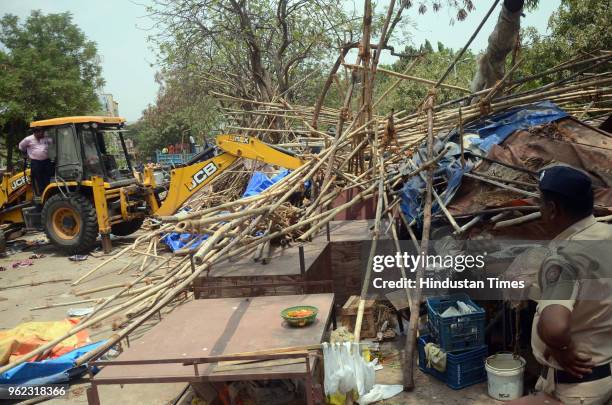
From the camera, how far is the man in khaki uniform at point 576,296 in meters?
1.74

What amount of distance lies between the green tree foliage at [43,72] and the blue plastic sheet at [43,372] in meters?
15.0

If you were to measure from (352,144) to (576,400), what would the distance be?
4.92 m

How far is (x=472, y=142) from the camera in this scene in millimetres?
5250

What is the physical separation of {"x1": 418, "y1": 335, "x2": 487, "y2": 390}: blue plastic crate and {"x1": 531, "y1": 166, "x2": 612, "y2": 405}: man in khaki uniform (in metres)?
1.72

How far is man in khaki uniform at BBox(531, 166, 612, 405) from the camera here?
1.74 meters

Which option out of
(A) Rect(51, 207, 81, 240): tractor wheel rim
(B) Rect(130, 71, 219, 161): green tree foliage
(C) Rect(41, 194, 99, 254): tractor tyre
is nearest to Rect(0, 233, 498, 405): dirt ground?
(C) Rect(41, 194, 99, 254): tractor tyre

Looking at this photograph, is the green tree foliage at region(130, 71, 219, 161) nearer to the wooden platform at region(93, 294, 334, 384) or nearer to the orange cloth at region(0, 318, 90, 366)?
the orange cloth at region(0, 318, 90, 366)

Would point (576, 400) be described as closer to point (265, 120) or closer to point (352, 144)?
point (352, 144)

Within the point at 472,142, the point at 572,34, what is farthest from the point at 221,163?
the point at 572,34

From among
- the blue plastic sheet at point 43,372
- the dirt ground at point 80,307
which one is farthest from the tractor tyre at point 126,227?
the blue plastic sheet at point 43,372

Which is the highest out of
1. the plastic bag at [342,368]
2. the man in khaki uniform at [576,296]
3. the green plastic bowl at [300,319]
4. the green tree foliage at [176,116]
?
the green tree foliage at [176,116]

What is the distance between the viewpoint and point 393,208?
5.29 metres

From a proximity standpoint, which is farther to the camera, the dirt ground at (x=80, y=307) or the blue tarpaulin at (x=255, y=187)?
the blue tarpaulin at (x=255, y=187)

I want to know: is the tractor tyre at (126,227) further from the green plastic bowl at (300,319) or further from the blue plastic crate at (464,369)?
the blue plastic crate at (464,369)
